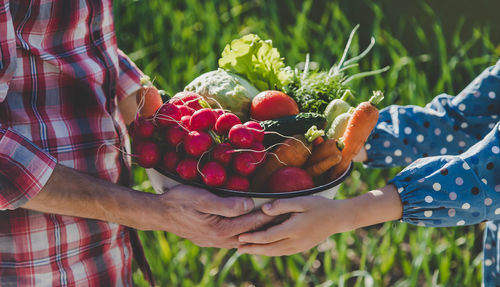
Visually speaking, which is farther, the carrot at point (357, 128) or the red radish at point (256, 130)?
the carrot at point (357, 128)

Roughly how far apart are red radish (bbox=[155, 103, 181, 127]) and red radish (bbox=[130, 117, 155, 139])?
0.02 metres

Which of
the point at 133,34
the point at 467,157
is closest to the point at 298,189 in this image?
the point at 467,157

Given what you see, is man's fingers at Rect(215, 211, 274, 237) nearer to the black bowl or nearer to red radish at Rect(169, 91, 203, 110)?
the black bowl

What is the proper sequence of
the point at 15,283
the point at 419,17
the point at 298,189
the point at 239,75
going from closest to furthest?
1. the point at 298,189
2. the point at 15,283
3. the point at 239,75
4. the point at 419,17

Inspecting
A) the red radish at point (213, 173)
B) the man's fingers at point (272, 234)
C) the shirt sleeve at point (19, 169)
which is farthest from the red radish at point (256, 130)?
the shirt sleeve at point (19, 169)

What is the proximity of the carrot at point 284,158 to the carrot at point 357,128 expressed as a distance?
0.33 feet

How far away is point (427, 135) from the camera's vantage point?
5.00ft

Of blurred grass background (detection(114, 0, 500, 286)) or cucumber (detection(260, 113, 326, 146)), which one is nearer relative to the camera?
cucumber (detection(260, 113, 326, 146))

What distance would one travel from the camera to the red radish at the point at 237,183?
3.71 ft

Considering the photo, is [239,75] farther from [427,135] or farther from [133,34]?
[133,34]

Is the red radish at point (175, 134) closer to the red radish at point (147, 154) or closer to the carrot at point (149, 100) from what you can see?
the red radish at point (147, 154)

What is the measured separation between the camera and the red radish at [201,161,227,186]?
111cm

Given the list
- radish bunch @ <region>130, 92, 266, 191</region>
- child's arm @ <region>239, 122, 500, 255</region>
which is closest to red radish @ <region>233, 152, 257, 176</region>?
radish bunch @ <region>130, 92, 266, 191</region>

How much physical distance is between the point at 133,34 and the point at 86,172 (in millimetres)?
2362
